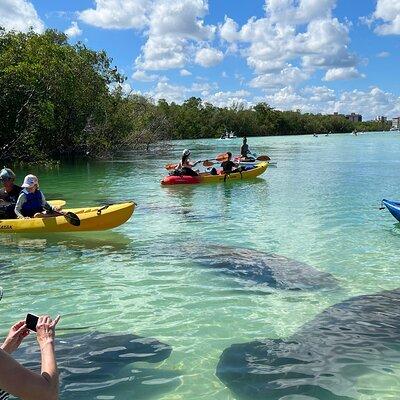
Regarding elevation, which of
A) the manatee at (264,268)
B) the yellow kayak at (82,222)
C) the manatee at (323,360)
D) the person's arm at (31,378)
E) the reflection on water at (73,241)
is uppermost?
the person's arm at (31,378)

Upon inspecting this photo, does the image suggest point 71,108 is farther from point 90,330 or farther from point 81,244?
point 90,330

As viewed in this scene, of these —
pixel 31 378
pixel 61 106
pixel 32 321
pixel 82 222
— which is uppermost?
pixel 61 106

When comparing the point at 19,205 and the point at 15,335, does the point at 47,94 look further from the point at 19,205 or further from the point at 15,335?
the point at 15,335

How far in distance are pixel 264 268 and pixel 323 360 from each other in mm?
2989

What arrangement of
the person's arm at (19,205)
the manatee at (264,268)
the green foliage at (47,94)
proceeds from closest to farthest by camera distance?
the manatee at (264,268)
the person's arm at (19,205)
the green foliage at (47,94)

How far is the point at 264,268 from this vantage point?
734cm

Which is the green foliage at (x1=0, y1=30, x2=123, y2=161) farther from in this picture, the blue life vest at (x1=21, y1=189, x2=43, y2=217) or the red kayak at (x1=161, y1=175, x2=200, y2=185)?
the blue life vest at (x1=21, y1=189, x2=43, y2=217)

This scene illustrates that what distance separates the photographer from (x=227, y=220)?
11531 millimetres

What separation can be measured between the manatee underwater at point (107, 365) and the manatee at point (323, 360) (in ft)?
1.94

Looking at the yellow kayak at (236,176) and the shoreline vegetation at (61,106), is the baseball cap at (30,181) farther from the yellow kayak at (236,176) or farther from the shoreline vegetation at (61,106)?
the shoreline vegetation at (61,106)

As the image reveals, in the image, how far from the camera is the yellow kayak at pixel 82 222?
9.38m

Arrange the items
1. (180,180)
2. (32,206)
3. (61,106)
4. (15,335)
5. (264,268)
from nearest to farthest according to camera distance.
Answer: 1. (15,335)
2. (264,268)
3. (32,206)
4. (180,180)
5. (61,106)

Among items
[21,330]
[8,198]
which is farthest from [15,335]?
[8,198]

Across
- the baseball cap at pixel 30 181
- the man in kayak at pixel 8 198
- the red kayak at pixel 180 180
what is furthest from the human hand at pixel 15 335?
the red kayak at pixel 180 180
